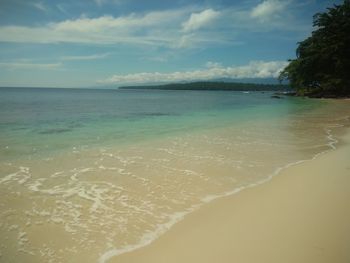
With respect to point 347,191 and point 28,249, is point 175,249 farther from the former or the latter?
point 347,191

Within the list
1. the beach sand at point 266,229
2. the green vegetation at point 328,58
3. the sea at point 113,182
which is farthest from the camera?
the green vegetation at point 328,58

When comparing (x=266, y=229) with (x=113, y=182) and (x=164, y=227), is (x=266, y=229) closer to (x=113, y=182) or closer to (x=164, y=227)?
(x=164, y=227)

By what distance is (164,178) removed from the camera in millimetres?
7789

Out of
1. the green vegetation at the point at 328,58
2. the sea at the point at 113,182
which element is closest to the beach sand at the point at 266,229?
the sea at the point at 113,182

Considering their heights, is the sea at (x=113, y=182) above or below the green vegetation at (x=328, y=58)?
below

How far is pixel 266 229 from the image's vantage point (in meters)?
4.85

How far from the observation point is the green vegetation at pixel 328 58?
54.7 metres

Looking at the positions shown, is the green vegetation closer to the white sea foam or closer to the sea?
the sea

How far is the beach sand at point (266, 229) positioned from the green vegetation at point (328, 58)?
5569 cm

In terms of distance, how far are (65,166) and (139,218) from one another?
4.42 metres

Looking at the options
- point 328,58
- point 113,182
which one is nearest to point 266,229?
point 113,182

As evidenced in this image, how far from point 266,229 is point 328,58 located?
6068 cm

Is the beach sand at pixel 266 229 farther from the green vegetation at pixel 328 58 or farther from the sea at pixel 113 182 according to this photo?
the green vegetation at pixel 328 58

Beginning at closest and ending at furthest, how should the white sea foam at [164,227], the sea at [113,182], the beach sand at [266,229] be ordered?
the beach sand at [266,229]
the white sea foam at [164,227]
the sea at [113,182]
